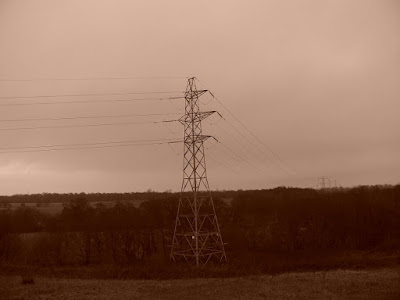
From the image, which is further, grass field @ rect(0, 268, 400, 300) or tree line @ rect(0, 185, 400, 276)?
tree line @ rect(0, 185, 400, 276)

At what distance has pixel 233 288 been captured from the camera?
2886 cm

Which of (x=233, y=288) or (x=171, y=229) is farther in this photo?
(x=171, y=229)

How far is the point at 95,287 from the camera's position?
31672 millimetres

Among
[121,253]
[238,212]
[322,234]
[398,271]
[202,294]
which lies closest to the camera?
[202,294]

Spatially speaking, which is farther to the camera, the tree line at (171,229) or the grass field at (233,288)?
the tree line at (171,229)

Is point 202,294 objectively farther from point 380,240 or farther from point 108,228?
point 380,240

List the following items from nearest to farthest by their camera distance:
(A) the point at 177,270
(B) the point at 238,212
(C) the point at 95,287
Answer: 1. (C) the point at 95,287
2. (A) the point at 177,270
3. (B) the point at 238,212

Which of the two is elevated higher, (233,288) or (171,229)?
(171,229)

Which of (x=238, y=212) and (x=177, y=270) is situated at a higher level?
(x=238, y=212)

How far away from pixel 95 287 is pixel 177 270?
10.5 m

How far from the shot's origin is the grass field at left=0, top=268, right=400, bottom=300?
25.8 metres

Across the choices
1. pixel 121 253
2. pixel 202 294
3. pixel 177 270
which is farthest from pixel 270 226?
pixel 202 294

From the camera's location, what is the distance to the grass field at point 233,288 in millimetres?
25766

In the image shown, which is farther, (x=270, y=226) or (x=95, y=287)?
(x=270, y=226)
